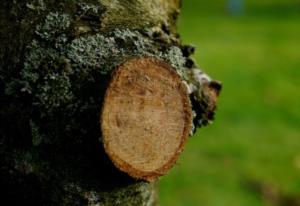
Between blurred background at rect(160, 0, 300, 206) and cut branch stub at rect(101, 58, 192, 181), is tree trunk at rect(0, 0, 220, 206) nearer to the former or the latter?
cut branch stub at rect(101, 58, 192, 181)

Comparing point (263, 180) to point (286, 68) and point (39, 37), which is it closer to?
point (286, 68)

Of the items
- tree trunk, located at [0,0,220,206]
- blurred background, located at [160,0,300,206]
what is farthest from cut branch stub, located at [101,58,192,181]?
blurred background, located at [160,0,300,206]

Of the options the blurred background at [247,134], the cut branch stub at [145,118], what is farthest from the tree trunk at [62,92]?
the blurred background at [247,134]

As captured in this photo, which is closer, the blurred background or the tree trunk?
the tree trunk

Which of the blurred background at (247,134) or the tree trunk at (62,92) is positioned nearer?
the tree trunk at (62,92)

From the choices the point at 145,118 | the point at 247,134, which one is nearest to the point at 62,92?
the point at 145,118

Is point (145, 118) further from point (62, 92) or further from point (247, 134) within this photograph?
point (247, 134)

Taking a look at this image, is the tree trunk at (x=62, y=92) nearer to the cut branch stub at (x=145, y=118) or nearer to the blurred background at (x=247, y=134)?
the cut branch stub at (x=145, y=118)
